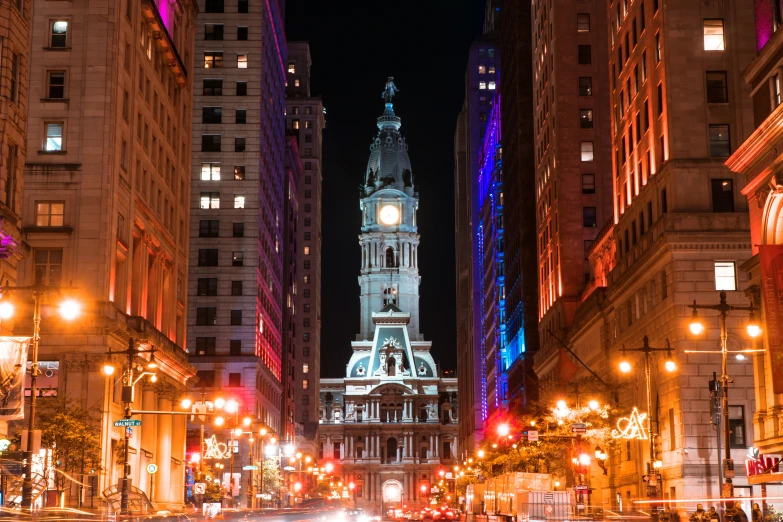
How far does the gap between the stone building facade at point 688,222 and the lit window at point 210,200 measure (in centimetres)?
6265

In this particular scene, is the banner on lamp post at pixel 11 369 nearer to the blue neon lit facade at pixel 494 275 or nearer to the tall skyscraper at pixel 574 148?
the tall skyscraper at pixel 574 148

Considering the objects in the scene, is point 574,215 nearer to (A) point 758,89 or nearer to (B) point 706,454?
(B) point 706,454

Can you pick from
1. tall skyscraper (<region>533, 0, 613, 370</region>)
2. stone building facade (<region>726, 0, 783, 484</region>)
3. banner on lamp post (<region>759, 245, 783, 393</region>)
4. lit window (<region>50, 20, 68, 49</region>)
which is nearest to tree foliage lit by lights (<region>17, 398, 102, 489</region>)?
lit window (<region>50, 20, 68, 49</region>)

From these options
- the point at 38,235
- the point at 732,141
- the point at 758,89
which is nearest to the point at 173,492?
the point at 38,235

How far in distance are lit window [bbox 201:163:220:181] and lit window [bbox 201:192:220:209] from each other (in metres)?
1.64

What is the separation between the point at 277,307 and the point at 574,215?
60.2 meters

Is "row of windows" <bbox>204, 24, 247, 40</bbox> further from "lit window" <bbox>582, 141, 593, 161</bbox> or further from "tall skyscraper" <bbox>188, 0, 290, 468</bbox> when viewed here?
"lit window" <bbox>582, 141, 593, 161</bbox>

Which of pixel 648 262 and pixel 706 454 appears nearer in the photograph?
pixel 706 454

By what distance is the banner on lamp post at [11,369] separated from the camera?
128 ft

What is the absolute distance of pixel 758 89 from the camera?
4922 cm

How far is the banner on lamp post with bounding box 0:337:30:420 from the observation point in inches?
1534

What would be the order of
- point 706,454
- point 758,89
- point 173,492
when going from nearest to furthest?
point 758,89 < point 706,454 < point 173,492

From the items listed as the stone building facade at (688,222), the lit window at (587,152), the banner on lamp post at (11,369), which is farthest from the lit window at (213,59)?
the banner on lamp post at (11,369)

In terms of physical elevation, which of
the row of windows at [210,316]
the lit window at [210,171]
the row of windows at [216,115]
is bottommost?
the row of windows at [210,316]
